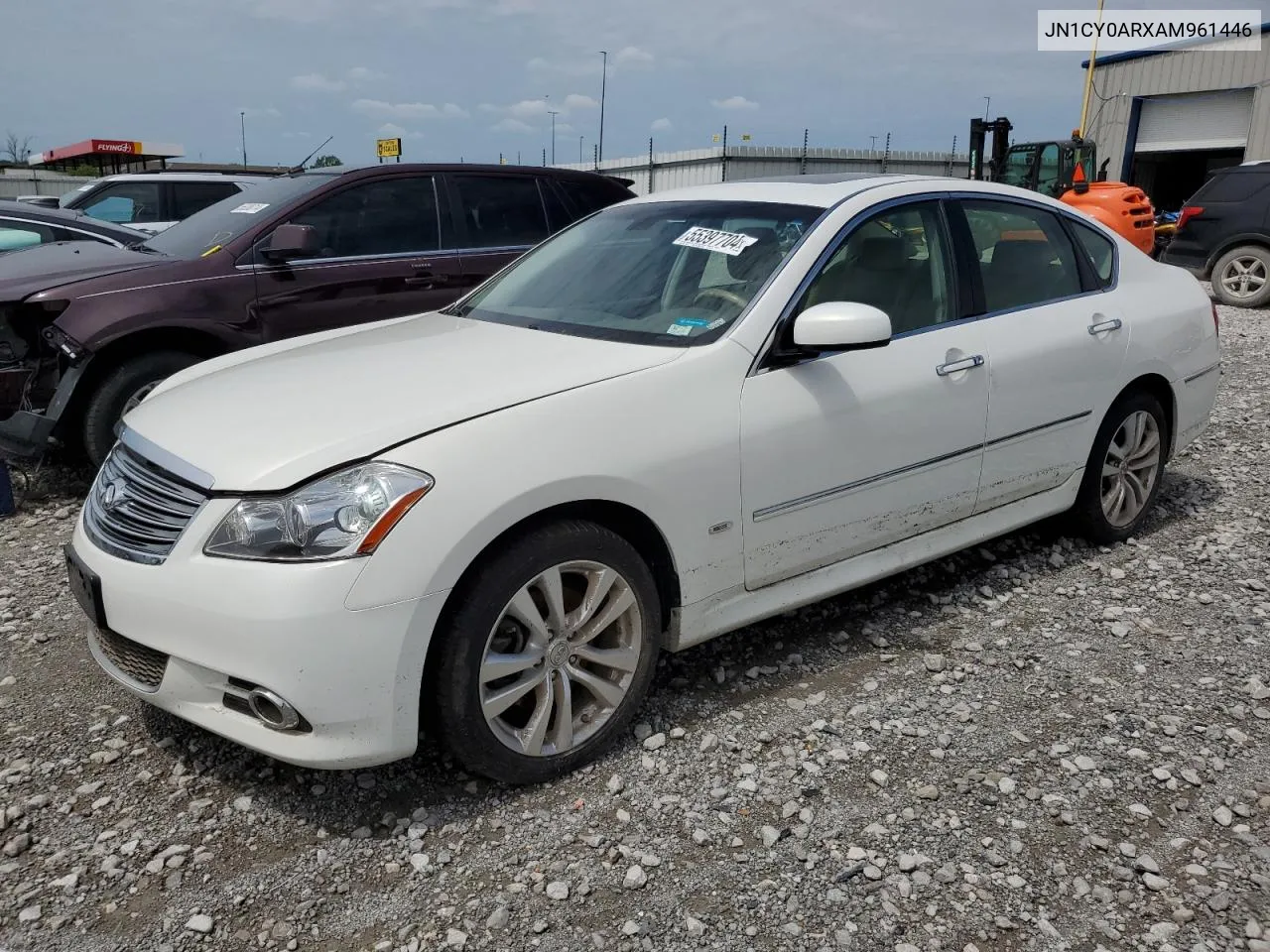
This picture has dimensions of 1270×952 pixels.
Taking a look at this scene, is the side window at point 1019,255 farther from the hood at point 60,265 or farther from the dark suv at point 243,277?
the hood at point 60,265

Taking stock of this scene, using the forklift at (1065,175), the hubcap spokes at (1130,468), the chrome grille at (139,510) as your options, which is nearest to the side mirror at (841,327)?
the chrome grille at (139,510)

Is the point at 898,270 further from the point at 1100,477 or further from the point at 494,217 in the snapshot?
the point at 494,217

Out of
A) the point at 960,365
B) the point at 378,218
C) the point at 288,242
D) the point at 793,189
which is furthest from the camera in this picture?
the point at 378,218

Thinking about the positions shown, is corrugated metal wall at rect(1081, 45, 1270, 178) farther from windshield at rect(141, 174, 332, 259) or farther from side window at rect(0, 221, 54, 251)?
side window at rect(0, 221, 54, 251)

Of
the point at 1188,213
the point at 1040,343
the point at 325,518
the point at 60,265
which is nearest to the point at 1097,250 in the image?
the point at 1040,343

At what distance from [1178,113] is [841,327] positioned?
27587 mm

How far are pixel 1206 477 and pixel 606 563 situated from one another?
4468 mm

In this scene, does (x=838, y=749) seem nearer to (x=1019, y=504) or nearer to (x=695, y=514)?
(x=695, y=514)

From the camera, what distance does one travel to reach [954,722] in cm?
319

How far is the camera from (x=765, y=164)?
1121 inches

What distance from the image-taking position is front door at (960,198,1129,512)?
3.82m

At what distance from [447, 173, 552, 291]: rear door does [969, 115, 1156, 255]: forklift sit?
11440mm

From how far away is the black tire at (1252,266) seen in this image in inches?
485

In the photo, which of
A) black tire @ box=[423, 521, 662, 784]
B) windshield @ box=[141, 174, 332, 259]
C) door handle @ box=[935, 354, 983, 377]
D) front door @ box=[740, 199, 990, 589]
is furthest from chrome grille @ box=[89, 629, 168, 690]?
windshield @ box=[141, 174, 332, 259]
